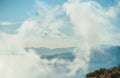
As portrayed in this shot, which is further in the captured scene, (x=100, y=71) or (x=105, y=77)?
(x=100, y=71)

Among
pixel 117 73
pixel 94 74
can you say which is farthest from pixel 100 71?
pixel 117 73

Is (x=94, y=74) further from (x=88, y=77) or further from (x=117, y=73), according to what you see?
(x=117, y=73)

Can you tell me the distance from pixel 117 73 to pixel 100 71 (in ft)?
52.2

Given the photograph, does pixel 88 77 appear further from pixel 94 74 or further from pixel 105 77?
pixel 105 77

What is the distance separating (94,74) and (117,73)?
1334cm

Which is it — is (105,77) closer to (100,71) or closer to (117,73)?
(117,73)

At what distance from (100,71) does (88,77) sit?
7.16 m

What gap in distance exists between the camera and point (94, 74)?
389 ft

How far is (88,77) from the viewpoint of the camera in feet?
385

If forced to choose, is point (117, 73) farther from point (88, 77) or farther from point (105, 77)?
point (88, 77)

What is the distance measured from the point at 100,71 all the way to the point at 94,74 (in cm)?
460

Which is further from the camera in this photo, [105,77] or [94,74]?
[94,74]

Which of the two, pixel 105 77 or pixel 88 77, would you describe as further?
pixel 88 77

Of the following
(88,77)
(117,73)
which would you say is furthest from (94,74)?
(117,73)
